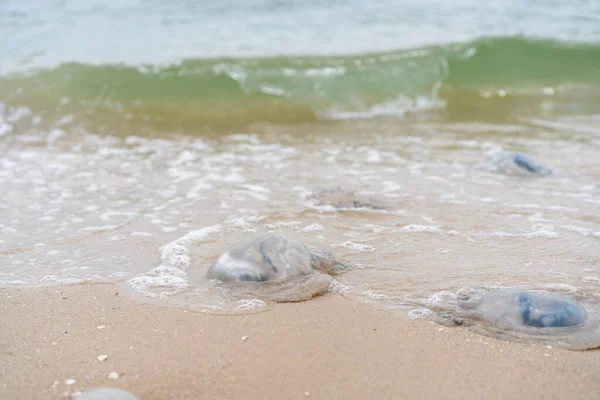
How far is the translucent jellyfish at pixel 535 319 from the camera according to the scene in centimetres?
234

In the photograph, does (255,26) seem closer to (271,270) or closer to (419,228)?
(419,228)

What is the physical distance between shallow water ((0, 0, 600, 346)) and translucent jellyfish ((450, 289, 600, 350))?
186mm

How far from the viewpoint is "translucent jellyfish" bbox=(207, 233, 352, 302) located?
2.76m

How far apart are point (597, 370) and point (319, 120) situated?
484 cm

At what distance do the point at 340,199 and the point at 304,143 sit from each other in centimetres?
172

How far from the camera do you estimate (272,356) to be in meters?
2.27

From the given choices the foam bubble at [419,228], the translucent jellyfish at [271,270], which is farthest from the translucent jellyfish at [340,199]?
the translucent jellyfish at [271,270]

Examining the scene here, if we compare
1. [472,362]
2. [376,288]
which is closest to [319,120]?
[376,288]

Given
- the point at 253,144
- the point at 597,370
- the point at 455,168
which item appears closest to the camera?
the point at 597,370

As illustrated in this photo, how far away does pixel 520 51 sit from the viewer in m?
8.48

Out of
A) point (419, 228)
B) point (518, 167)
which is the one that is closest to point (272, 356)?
point (419, 228)

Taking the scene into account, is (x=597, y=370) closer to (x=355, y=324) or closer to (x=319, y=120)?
(x=355, y=324)

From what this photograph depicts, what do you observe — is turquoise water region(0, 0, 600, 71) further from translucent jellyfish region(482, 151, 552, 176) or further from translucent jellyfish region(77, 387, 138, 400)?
translucent jellyfish region(77, 387, 138, 400)

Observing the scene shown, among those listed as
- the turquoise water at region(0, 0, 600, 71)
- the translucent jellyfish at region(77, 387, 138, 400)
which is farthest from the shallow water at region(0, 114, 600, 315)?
the turquoise water at region(0, 0, 600, 71)
